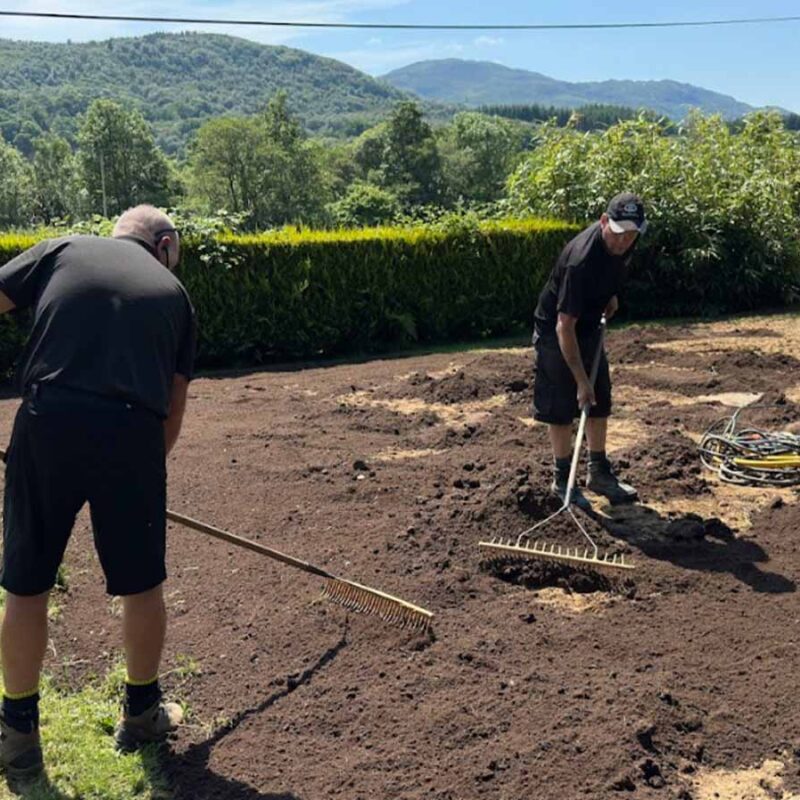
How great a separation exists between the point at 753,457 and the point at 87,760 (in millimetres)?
4614

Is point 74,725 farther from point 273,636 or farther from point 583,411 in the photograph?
point 583,411

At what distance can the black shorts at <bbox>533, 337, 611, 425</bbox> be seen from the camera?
533 centimetres

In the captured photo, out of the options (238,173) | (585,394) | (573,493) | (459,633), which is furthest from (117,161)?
(459,633)

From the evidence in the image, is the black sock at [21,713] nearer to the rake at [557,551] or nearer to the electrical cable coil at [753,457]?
the rake at [557,551]

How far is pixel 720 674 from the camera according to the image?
369 cm

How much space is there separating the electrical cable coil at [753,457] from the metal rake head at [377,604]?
2866mm

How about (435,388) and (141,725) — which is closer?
(141,725)

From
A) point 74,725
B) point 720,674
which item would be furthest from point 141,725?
point 720,674

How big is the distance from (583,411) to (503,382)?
3917 millimetres

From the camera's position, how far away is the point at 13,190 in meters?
88.9

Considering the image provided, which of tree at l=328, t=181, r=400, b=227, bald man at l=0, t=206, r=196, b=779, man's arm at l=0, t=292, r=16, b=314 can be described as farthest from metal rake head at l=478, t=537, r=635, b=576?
tree at l=328, t=181, r=400, b=227

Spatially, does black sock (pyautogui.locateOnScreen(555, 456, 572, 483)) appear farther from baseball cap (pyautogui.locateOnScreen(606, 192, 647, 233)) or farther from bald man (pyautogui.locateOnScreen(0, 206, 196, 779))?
bald man (pyautogui.locateOnScreen(0, 206, 196, 779))

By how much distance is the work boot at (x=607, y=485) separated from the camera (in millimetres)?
5609

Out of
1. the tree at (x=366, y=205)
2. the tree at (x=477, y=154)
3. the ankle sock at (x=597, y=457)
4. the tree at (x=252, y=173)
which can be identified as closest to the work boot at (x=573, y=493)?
the ankle sock at (x=597, y=457)
